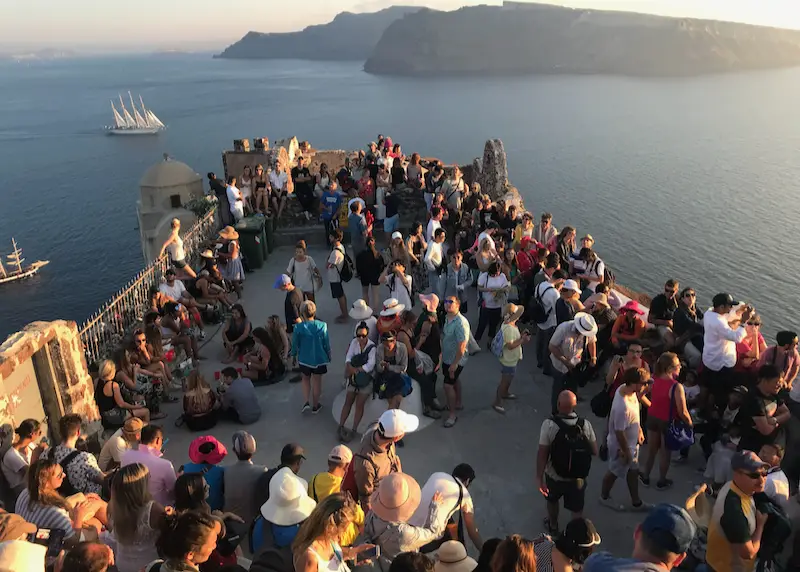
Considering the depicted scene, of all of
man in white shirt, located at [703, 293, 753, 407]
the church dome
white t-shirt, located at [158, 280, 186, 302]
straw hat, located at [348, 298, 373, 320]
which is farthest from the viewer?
the church dome

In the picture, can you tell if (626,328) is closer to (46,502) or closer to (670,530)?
(670,530)

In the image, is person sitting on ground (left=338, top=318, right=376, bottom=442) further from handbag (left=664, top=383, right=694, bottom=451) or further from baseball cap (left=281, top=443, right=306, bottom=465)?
handbag (left=664, top=383, right=694, bottom=451)

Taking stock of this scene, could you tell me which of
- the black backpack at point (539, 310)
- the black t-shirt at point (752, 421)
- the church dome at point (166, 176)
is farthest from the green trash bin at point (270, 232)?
the church dome at point (166, 176)

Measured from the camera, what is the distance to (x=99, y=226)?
58375 millimetres

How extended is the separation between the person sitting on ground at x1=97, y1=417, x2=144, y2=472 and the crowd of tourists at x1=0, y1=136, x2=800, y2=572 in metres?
0.02

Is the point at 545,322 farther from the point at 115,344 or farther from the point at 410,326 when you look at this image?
the point at 115,344

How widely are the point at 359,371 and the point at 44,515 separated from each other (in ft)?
11.4

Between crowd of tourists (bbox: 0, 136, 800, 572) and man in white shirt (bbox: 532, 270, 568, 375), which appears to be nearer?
crowd of tourists (bbox: 0, 136, 800, 572)

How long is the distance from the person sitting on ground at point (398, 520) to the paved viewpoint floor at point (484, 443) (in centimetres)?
156

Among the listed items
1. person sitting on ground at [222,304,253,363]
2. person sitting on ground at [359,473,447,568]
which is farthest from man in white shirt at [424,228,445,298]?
person sitting on ground at [359,473,447,568]

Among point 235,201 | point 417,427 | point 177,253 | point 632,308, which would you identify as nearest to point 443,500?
point 417,427

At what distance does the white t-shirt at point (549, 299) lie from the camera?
8.48 meters

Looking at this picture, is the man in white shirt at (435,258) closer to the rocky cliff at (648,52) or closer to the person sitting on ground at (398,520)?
the person sitting on ground at (398,520)

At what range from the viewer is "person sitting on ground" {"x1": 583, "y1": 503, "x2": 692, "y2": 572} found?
12.1 feet
